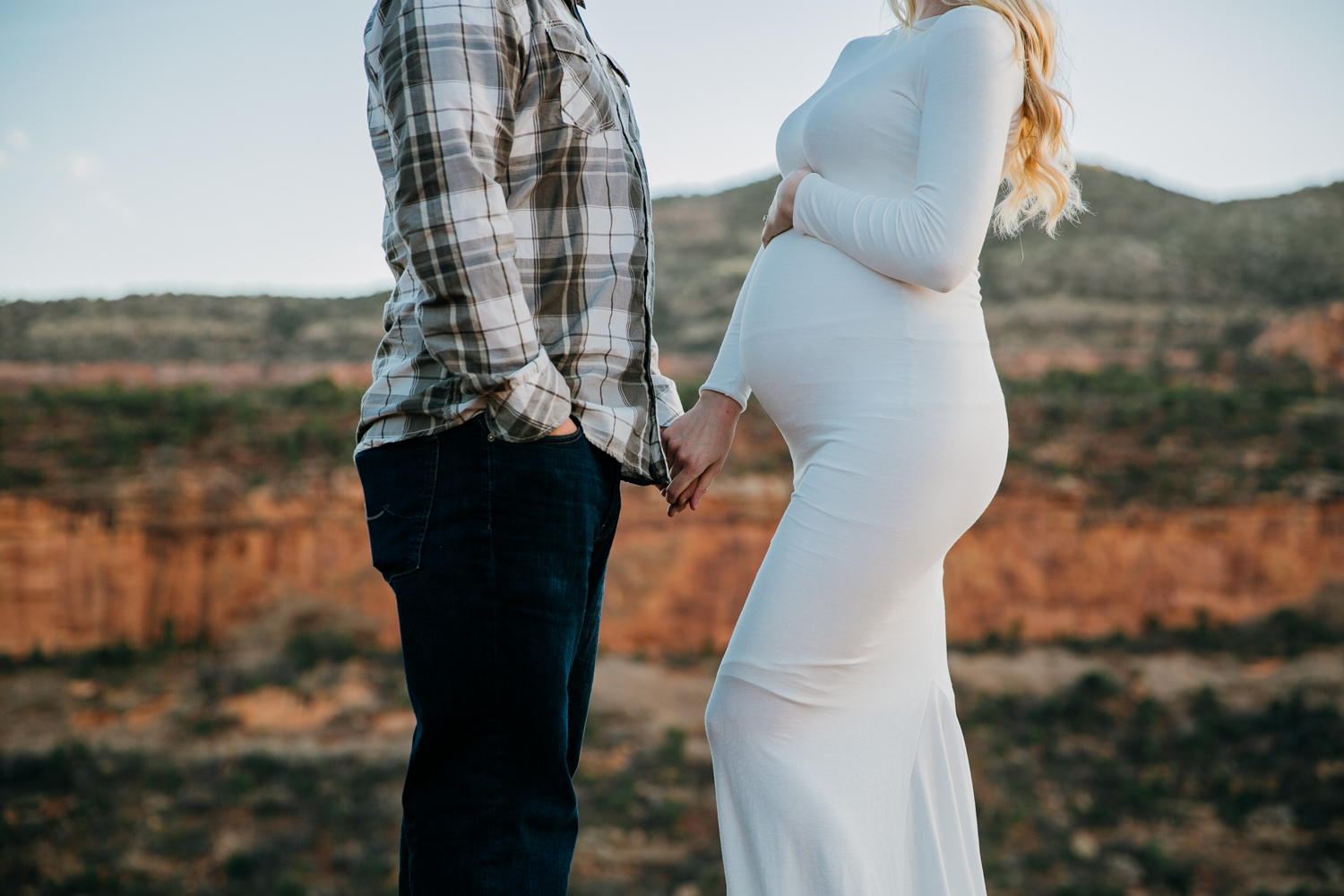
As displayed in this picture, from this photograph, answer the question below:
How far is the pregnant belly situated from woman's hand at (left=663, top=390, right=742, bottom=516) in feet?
0.41

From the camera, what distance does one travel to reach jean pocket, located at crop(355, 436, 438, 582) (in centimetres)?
147

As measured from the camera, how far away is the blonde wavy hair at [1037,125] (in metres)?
1.73

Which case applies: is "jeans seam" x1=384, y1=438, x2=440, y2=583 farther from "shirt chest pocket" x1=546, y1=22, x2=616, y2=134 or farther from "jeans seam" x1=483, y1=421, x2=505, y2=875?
"shirt chest pocket" x1=546, y1=22, x2=616, y2=134

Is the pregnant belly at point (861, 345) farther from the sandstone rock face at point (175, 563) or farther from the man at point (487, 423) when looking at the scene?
the sandstone rock face at point (175, 563)

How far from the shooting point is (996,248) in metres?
23.5

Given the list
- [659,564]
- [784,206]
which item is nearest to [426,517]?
[784,206]

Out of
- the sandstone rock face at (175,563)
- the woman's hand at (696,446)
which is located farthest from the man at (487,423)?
the sandstone rock face at (175,563)

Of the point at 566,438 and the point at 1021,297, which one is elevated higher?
the point at 1021,297

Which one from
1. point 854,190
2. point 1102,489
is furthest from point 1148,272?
point 854,190

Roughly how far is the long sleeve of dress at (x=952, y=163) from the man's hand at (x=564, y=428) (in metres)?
0.60

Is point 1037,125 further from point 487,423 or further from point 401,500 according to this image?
point 401,500

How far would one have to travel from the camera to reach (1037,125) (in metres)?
1.79

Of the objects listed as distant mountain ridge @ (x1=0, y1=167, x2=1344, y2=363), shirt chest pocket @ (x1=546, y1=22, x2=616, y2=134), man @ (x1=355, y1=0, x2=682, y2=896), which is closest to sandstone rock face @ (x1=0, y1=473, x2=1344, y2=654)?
distant mountain ridge @ (x1=0, y1=167, x2=1344, y2=363)

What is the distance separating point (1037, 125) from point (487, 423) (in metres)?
1.18
